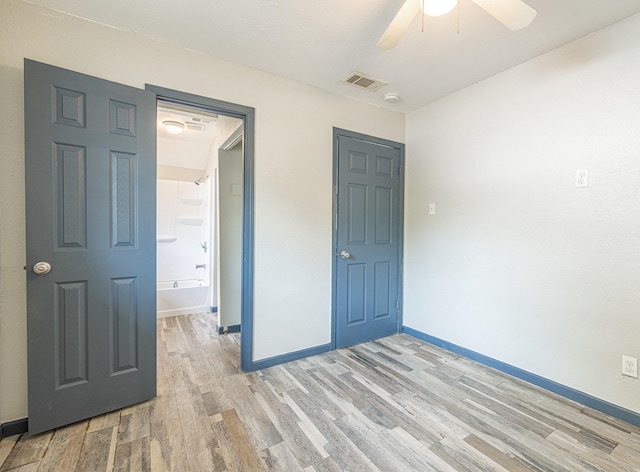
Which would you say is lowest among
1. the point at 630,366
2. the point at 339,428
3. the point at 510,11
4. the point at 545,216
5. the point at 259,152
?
the point at 339,428

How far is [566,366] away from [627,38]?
220cm

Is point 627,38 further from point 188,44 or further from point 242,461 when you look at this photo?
point 242,461

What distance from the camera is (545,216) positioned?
2234mm

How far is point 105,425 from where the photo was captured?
1.79 metres

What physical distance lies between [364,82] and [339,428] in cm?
270

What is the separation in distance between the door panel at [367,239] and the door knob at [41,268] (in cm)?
212

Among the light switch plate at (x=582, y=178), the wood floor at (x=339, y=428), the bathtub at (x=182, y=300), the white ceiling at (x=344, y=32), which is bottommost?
the wood floor at (x=339, y=428)

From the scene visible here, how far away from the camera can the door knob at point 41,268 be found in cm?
165

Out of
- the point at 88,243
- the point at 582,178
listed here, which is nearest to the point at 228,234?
the point at 88,243

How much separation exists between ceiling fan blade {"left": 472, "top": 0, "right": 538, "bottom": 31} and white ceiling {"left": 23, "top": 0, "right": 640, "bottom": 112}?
0.50m

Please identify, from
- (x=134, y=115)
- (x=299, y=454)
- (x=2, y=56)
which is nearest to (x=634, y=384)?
(x=299, y=454)

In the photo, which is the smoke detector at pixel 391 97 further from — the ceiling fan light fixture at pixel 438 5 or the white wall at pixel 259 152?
the ceiling fan light fixture at pixel 438 5

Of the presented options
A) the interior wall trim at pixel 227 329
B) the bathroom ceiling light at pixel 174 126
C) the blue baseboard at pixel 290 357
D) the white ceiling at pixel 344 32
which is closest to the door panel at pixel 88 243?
the white ceiling at pixel 344 32

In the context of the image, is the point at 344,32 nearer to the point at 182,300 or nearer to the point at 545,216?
the point at 545,216
